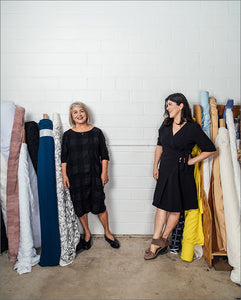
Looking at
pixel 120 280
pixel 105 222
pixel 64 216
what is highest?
pixel 64 216

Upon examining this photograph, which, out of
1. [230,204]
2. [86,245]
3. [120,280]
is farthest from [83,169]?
[230,204]

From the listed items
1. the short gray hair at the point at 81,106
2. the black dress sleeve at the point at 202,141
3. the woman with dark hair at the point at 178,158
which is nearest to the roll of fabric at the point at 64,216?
the short gray hair at the point at 81,106

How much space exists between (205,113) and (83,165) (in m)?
1.37

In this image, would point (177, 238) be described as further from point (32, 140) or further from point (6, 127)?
point (6, 127)

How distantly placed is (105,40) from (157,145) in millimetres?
1301

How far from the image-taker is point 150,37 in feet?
7.49

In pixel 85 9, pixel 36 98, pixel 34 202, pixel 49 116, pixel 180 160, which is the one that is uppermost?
pixel 85 9

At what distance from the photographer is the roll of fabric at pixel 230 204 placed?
181 centimetres

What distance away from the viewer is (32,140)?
219 cm

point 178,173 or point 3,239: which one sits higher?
point 178,173

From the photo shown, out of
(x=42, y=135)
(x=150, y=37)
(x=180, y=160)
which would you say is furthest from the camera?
(x=150, y=37)

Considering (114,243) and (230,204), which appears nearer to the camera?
(230,204)

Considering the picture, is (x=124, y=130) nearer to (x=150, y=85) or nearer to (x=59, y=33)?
(x=150, y=85)

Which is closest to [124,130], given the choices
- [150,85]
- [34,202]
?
[150,85]
